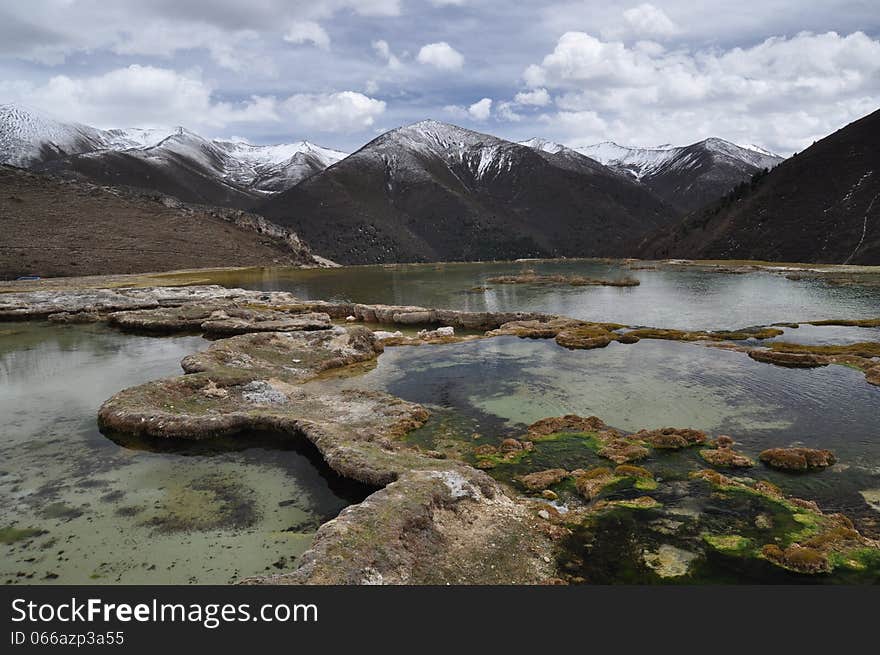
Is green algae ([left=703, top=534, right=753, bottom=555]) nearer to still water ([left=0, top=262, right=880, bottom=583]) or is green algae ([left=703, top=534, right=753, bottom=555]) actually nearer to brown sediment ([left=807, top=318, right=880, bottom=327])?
still water ([left=0, top=262, right=880, bottom=583])

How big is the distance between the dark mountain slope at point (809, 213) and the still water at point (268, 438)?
382 feet

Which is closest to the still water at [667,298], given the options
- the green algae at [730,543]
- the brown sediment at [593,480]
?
the brown sediment at [593,480]

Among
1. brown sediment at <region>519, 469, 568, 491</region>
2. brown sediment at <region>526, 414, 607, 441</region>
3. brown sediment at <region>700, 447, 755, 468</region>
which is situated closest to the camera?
brown sediment at <region>519, 469, 568, 491</region>

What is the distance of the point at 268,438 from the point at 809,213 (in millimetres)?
178865

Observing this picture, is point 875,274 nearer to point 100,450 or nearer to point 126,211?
point 100,450

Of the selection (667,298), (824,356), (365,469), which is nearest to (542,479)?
(365,469)

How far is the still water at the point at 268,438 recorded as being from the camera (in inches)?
516

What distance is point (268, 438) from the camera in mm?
20453

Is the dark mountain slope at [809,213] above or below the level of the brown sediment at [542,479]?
above

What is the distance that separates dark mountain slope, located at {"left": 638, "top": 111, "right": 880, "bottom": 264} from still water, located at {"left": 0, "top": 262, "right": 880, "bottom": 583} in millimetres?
116282

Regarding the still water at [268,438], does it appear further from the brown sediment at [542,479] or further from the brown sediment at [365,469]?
the brown sediment at [542,479]

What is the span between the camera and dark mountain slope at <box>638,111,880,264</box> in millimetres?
133625

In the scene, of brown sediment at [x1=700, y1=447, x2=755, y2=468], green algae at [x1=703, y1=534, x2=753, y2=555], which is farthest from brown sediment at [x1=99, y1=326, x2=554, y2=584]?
brown sediment at [x1=700, y1=447, x2=755, y2=468]

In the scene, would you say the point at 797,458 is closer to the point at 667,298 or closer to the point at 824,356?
the point at 824,356
